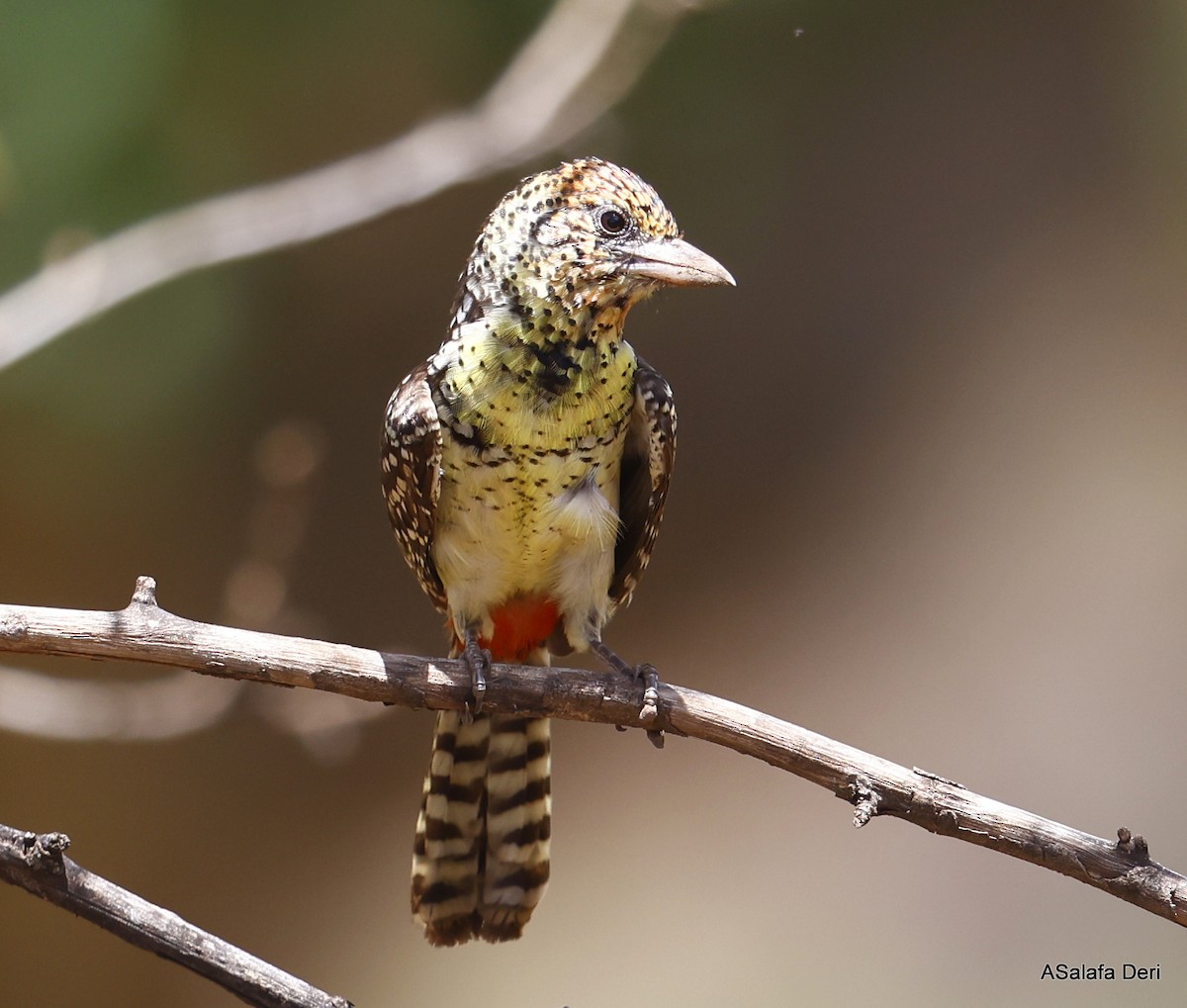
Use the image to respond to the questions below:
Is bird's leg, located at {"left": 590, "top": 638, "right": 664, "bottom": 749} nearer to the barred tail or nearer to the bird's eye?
the barred tail

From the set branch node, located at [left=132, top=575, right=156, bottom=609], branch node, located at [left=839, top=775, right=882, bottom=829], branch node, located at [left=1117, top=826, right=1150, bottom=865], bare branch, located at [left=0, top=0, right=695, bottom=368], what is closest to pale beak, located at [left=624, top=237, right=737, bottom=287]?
branch node, located at [left=839, top=775, right=882, bottom=829]

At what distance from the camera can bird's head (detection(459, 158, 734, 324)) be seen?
2549mm

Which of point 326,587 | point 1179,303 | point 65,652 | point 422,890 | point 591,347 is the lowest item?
point 422,890

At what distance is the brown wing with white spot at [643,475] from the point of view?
8.97 ft

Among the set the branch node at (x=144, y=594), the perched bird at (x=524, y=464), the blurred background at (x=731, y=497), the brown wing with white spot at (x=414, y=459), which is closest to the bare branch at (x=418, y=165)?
the blurred background at (x=731, y=497)

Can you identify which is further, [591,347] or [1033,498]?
[1033,498]

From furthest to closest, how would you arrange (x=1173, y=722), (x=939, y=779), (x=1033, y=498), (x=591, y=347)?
(x=1033, y=498)
(x=1173, y=722)
(x=591, y=347)
(x=939, y=779)

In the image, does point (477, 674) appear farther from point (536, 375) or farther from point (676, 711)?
point (536, 375)

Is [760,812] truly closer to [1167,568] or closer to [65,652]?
[1167,568]

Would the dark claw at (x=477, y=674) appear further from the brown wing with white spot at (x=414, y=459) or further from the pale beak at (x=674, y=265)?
the pale beak at (x=674, y=265)

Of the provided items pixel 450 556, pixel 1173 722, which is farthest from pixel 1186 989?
pixel 450 556

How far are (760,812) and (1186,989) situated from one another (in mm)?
1369

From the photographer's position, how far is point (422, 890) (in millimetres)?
2914

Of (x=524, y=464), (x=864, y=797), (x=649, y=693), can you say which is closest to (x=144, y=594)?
(x=524, y=464)
